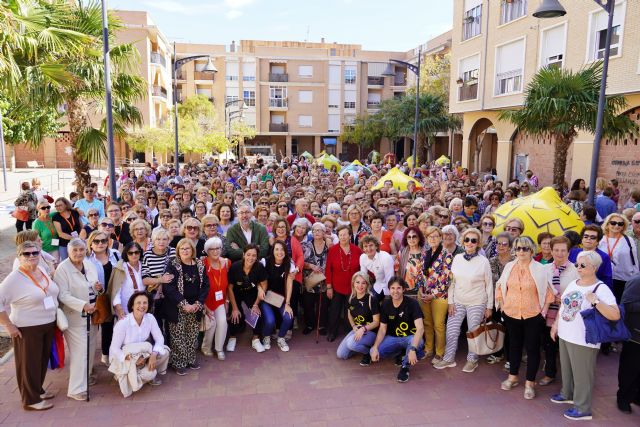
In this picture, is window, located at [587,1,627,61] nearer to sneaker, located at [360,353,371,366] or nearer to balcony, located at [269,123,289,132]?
sneaker, located at [360,353,371,366]

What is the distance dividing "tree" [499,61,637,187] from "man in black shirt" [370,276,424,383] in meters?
7.07

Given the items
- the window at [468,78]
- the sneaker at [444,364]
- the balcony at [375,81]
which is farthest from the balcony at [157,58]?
the sneaker at [444,364]

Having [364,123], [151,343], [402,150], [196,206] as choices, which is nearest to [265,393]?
[151,343]

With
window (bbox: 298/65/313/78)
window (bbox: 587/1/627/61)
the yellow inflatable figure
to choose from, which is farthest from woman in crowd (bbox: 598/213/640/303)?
window (bbox: 298/65/313/78)

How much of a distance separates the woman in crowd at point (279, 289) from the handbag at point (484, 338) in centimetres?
233

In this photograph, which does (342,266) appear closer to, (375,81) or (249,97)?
(249,97)

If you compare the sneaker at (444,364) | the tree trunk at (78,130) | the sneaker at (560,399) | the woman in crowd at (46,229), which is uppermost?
the tree trunk at (78,130)

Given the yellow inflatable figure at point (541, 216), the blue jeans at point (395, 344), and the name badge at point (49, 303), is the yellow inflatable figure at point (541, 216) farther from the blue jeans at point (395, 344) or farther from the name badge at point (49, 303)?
the name badge at point (49, 303)

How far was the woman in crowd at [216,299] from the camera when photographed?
241 inches

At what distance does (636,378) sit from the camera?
4.88m

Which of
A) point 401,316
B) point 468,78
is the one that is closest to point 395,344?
point 401,316

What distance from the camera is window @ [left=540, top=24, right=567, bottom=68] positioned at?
1681 centimetres

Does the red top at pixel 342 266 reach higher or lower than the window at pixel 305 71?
lower

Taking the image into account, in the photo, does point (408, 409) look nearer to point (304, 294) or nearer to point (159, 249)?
point (304, 294)
